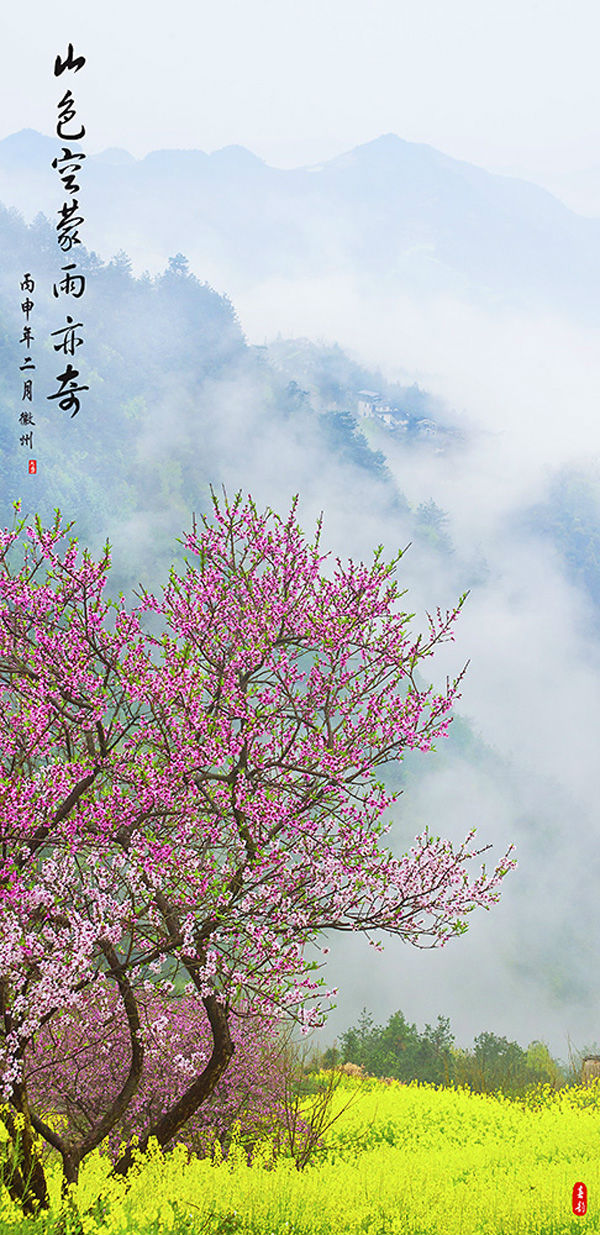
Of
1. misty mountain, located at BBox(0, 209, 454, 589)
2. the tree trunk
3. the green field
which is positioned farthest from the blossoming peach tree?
misty mountain, located at BBox(0, 209, 454, 589)

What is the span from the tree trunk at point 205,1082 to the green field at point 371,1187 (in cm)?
20

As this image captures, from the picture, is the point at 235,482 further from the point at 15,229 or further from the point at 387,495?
the point at 15,229

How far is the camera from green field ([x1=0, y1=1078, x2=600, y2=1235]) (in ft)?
22.8

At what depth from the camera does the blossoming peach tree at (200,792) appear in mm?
6617

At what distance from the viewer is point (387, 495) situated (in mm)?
58594

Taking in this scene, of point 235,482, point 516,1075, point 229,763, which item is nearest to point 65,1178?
point 229,763

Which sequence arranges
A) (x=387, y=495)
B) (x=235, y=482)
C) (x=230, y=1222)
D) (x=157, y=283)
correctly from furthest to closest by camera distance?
(x=157, y=283)
(x=387, y=495)
(x=235, y=482)
(x=230, y=1222)

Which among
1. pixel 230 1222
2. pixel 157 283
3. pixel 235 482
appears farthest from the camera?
pixel 157 283

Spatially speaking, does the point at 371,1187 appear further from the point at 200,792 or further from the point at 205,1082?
the point at 200,792

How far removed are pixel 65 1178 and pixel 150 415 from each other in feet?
162

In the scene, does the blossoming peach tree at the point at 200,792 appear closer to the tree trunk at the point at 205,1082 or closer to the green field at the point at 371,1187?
the tree trunk at the point at 205,1082

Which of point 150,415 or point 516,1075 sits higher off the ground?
point 150,415

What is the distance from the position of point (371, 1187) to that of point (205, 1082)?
5.98 feet

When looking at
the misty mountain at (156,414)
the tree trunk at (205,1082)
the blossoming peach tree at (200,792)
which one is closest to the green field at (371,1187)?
the tree trunk at (205,1082)
